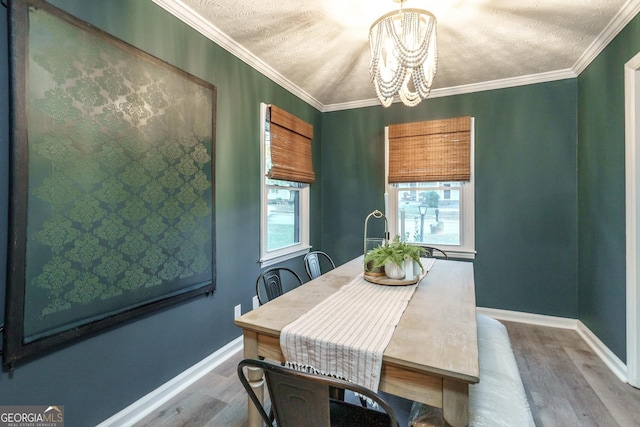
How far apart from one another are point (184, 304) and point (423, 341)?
1.64 metres

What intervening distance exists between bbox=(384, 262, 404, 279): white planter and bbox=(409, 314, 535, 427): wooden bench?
1.83 ft

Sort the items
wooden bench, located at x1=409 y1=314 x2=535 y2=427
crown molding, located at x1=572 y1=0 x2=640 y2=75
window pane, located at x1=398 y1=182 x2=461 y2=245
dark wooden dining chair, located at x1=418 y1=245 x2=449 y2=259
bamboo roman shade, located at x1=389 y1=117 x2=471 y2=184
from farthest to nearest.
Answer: window pane, located at x1=398 y1=182 x2=461 y2=245
bamboo roman shade, located at x1=389 y1=117 x2=471 y2=184
dark wooden dining chair, located at x1=418 y1=245 x2=449 y2=259
crown molding, located at x1=572 y1=0 x2=640 y2=75
wooden bench, located at x1=409 y1=314 x2=535 y2=427

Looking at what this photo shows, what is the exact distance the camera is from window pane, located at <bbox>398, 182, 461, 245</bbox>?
3.38 meters

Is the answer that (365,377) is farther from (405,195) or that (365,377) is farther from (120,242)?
(405,195)

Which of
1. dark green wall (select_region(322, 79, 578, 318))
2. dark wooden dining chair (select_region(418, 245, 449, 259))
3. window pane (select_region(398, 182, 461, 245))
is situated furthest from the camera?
window pane (select_region(398, 182, 461, 245))

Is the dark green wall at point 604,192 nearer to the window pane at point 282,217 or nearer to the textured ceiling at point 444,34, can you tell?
the textured ceiling at point 444,34

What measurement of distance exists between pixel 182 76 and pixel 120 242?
115 cm

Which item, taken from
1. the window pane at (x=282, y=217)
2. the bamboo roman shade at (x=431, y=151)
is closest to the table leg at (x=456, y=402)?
the window pane at (x=282, y=217)

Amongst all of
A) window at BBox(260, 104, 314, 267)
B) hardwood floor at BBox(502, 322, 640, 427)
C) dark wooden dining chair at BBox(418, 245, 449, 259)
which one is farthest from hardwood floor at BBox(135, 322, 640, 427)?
window at BBox(260, 104, 314, 267)

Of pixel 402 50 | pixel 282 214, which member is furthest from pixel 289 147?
pixel 402 50

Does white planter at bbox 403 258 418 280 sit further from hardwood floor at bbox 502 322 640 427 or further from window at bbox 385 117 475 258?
window at bbox 385 117 475 258

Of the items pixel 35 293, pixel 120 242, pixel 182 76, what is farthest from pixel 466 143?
pixel 35 293

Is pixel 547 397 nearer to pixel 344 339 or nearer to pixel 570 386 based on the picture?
pixel 570 386

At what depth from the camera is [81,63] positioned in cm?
144
